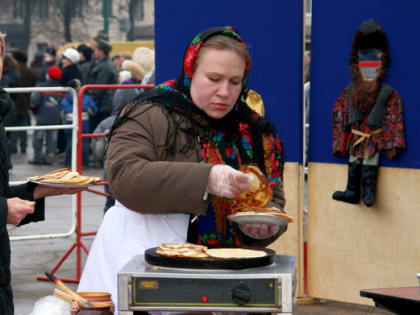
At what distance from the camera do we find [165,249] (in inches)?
128

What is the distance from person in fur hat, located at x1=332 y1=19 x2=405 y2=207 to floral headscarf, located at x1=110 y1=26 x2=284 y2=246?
8.94ft

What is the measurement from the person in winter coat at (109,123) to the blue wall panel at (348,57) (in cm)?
161

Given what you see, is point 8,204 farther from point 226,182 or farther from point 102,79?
point 102,79

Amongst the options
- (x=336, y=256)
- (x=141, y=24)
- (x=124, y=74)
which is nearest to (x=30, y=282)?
(x=336, y=256)

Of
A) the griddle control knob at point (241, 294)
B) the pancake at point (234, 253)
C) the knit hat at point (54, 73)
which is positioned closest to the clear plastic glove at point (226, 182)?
the pancake at point (234, 253)

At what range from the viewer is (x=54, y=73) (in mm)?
16391

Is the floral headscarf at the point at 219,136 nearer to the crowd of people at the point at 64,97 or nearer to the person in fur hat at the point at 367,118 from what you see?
the person in fur hat at the point at 367,118

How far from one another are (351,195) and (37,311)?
12.1 feet

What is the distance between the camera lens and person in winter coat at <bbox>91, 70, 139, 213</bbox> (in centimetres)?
848

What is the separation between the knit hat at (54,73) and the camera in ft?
53.6

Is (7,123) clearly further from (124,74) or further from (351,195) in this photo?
(351,195)

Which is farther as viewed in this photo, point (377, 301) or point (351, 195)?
point (351, 195)

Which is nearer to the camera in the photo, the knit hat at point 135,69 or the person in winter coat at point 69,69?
the knit hat at point 135,69

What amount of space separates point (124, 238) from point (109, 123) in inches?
207
